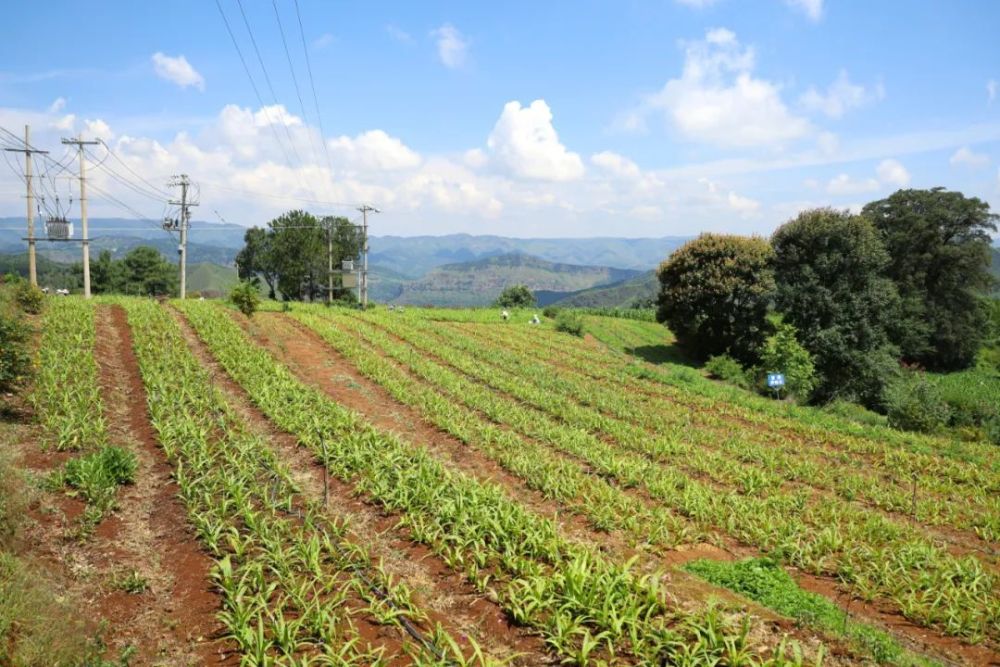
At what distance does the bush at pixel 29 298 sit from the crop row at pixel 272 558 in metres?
10.9

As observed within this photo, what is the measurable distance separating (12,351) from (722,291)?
3286 centimetres

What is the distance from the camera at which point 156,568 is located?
7.50 m

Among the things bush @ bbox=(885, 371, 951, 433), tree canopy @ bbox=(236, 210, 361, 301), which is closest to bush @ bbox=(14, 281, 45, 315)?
bush @ bbox=(885, 371, 951, 433)

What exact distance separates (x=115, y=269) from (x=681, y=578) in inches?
3638

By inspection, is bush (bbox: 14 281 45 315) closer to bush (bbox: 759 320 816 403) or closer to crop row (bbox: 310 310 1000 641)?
crop row (bbox: 310 310 1000 641)

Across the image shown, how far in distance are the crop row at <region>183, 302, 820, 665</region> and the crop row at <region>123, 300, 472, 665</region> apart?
3.47ft

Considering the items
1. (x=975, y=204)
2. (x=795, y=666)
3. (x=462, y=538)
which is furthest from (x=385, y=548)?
(x=975, y=204)

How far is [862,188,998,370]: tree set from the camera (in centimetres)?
4334

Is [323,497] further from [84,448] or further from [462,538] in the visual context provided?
[84,448]

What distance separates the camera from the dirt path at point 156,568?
6062 millimetres

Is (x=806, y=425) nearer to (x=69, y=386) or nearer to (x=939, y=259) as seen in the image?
(x=69, y=386)

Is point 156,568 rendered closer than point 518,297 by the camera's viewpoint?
Yes

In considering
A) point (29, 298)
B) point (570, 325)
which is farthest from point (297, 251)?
point (29, 298)

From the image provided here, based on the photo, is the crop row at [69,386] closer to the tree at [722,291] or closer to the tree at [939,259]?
the tree at [722,291]
